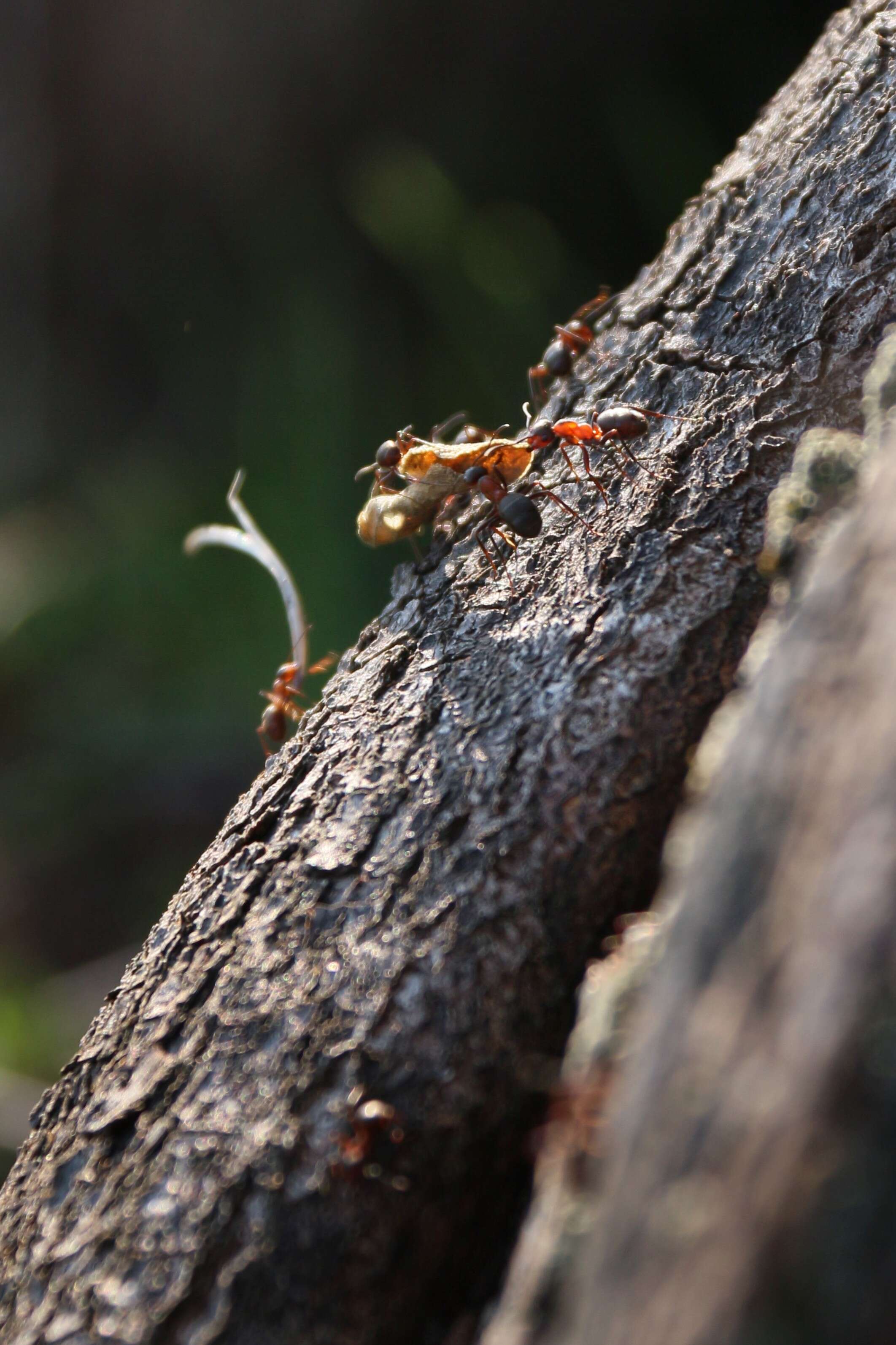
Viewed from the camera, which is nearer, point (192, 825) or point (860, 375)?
point (860, 375)

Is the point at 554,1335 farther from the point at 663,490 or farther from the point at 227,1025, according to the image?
the point at 663,490

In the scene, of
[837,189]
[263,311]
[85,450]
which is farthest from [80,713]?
[837,189]

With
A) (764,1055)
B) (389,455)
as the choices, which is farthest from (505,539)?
(764,1055)

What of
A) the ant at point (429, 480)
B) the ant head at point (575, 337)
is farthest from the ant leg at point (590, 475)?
the ant head at point (575, 337)

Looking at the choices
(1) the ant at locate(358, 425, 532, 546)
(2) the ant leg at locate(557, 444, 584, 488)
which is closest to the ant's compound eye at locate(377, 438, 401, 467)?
(1) the ant at locate(358, 425, 532, 546)

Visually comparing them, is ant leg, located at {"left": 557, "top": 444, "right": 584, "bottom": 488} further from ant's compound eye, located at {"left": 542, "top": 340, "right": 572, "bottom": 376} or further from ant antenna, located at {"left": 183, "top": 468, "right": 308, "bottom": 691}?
ant's compound eye, located at {"left": 542, "top": 340, "right": 572, "bottom": 376}

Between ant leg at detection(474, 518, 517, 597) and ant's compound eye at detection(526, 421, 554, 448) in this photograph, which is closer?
ant leg at detection(474, 518, 517, 597)

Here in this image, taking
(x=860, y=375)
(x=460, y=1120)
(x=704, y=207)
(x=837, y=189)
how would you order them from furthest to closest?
(x=704, y=207) → (x=837, y=189) → (x=860, y=375) → (x=460, y=1120)
